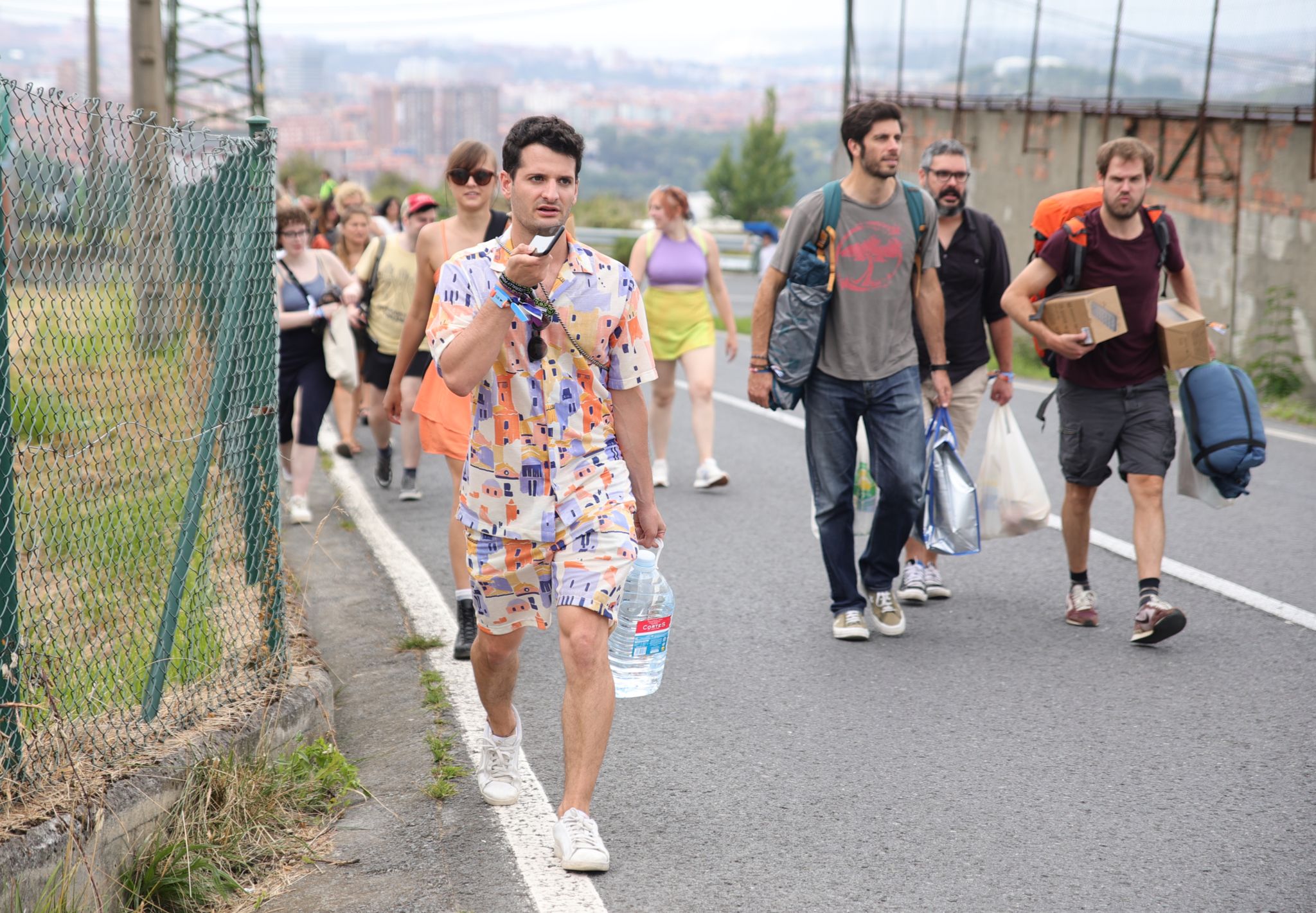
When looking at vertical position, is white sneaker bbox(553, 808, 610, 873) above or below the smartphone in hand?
below

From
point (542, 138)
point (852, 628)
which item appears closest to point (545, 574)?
point (542, 138)

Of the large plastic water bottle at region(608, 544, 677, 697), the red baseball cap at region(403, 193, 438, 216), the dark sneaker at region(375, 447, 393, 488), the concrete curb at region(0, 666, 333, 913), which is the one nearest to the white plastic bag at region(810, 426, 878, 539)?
the large plastic water bottle at region(608, 544, 677, 697)

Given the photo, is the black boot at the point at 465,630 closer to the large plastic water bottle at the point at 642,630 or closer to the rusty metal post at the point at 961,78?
the large plastic water bottle at the point at 642,630

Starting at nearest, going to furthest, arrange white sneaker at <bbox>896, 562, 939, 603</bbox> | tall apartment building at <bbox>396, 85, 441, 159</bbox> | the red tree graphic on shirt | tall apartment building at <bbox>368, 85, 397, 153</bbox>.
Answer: the red tree graphic on shirt, white sneaker at <bbox>896, 562, 939, 603</bbox>, tall apartment building at <bbox>368, 85, 397, 153</bbox>, tall apartment building at <bbox>396, 85, 441, 159</bbox>

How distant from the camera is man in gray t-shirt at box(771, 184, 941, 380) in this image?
5805mm

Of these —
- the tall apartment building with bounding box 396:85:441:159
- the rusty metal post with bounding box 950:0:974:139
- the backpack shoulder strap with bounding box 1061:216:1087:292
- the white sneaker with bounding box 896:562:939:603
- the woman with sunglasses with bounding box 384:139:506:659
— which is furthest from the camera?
the tall apartment building with bounding box 396:85:441:159

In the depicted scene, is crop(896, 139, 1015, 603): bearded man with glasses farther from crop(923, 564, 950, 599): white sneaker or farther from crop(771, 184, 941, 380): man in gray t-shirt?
crop(771, 184, 941, 380): man in gray t-shirt

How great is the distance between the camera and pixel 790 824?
410 cm

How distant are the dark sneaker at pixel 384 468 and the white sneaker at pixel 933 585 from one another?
164 inches

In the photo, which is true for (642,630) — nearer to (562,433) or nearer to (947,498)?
(562,433)

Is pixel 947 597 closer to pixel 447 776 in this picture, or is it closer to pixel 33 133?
pixel 447 776

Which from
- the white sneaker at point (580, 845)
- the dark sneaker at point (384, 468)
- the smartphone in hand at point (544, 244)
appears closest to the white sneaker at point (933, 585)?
the white sneaker at point (580, 845)

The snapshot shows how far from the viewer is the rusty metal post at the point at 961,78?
2453 cm

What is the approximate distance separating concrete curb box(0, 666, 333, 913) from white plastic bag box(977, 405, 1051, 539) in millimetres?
3293
